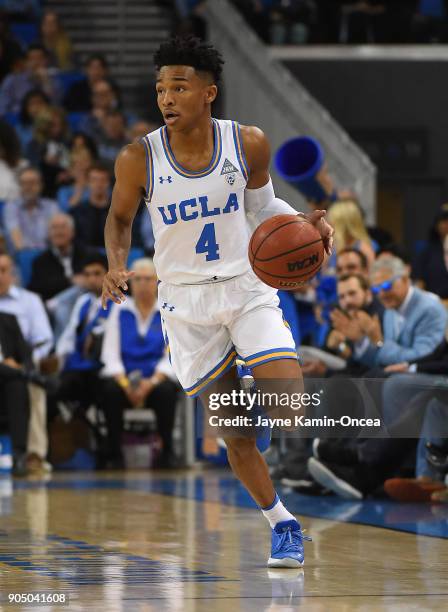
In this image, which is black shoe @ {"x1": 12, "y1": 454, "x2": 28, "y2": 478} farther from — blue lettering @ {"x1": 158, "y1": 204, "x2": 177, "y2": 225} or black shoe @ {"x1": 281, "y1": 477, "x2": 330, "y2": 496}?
blue lettering @ {"x1": 158, "y1": 204, "x2": 177, "y2": 225}

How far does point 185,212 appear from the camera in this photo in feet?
16.0

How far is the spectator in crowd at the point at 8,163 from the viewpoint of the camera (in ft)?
39.1

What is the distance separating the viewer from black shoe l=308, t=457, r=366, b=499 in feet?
23.9

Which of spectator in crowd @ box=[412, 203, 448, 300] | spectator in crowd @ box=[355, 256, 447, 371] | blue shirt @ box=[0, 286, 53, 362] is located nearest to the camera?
spectator in crowd @ box=[355, 256, 447, 371]

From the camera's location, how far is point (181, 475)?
31.5 feet

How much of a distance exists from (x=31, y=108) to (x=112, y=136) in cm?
82

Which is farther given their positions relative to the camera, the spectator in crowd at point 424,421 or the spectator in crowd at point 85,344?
the spectator in crowd at point 85,344

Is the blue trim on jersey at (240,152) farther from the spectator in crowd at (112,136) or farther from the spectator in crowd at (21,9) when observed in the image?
the spectator in crowd at (21,9)

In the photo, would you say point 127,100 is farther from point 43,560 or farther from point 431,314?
point 43,560

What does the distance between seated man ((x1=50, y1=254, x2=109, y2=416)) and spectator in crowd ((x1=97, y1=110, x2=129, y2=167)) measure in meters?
2.90

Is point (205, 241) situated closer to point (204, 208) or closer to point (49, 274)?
point (204, 208)

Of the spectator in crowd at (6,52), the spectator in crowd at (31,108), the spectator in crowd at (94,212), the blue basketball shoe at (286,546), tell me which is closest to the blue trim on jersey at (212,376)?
the blue basketball shoe at (286,546)

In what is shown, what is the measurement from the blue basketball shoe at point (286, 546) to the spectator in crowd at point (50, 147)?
7.85 meters

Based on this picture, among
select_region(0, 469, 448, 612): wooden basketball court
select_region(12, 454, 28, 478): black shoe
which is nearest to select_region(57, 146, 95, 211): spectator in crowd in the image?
select_region(12, 454, 28, 478): black shoe
